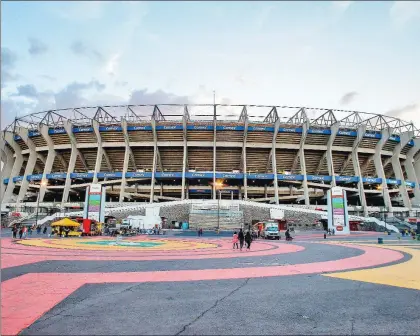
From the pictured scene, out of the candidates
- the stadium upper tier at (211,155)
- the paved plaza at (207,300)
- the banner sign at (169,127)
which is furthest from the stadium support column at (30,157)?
the paved plaza at (207,300)

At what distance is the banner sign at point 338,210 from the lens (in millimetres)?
44688

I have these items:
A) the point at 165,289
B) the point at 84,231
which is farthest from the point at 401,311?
the point at 84,231

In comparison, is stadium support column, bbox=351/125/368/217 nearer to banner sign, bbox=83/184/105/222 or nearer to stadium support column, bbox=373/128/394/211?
stadium support column, bbox=373/128/394/211

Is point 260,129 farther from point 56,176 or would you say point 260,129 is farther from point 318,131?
point 56,176

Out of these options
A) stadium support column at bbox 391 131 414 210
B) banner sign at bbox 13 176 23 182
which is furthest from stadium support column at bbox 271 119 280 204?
banner sign at bbox 13 176 23 182

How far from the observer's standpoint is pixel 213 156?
7131 centimetres

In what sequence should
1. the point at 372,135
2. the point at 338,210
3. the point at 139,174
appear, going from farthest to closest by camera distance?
the point at 372,135, the point at 139,174, the point at 338,210

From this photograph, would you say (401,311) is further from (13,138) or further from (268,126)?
(13,138)

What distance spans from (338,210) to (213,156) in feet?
108

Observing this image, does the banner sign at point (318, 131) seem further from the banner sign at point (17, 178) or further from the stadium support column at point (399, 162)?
the banner sign at point (17, 178)

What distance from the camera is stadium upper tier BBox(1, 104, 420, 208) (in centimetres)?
6825

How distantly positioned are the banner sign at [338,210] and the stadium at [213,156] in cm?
1987

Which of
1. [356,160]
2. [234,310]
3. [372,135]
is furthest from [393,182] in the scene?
[234,310]

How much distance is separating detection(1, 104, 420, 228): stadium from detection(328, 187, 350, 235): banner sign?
19869 millimetres
